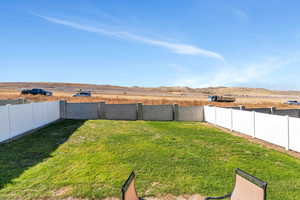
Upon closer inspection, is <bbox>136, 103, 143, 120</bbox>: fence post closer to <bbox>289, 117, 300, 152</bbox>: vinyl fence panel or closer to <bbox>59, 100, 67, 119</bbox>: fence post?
<bbox>59, 100, 67, 119</bbox>: fence post

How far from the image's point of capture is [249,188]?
2625 mm

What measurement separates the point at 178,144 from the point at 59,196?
499cm

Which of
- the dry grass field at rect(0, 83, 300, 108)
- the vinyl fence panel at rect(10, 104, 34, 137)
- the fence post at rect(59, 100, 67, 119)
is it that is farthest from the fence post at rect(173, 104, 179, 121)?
the vinyl fence panel at rect(10, 104, 34, 137)

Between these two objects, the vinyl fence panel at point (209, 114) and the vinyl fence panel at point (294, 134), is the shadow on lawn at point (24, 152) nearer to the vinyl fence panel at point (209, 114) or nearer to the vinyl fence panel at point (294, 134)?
the vinyl fence panel at point (294, 134)

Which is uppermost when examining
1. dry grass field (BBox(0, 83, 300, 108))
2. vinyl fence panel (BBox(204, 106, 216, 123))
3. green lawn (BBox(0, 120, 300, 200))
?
dry grass field (BBox(0, 83, 300, 108))

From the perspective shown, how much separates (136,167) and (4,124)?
626 centimetres

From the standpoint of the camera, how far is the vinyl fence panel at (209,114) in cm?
1400

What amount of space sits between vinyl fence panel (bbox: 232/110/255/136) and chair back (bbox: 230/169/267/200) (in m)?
7.45

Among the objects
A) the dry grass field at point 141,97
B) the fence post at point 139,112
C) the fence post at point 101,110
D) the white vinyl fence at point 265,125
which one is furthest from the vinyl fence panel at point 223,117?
the fence post at point 101,110

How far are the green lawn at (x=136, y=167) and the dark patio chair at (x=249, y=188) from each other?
99 centimetres

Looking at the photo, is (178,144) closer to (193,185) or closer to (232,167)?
(232,167)

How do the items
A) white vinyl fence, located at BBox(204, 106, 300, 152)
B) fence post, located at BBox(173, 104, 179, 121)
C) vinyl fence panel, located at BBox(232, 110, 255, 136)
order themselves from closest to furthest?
1. white vinyl fence, located at BBox(204, 106, 300, 152)
2. vinyl fence panel, located at BBox(232, 110, 255, 136)
3. fence post, located at BBox(173, 104, 179, 121)

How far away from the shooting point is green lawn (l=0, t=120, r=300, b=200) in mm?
3932

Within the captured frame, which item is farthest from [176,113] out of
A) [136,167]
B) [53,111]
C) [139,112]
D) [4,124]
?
[4,124]
